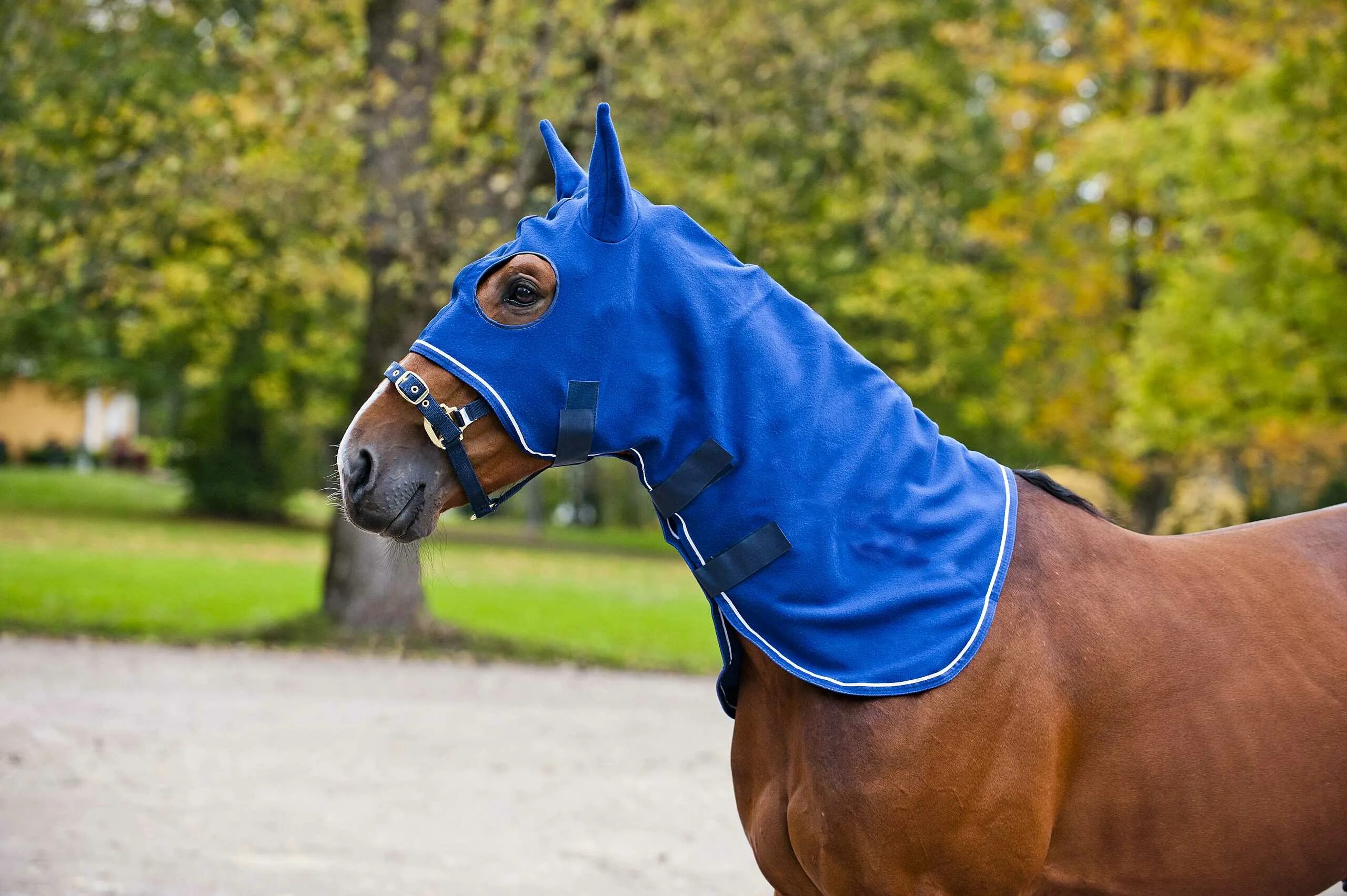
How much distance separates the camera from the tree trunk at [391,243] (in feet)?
42.1

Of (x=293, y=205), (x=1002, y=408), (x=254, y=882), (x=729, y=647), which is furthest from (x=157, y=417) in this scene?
(x=729, y=647)

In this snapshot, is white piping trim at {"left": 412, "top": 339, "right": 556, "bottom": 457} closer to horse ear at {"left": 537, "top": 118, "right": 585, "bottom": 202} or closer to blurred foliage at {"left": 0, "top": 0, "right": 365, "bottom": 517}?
horse ear at {"left": 537, "top": 118, "right": 585, "bottom": 202}

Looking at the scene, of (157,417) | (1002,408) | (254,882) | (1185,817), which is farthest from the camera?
(157,417)

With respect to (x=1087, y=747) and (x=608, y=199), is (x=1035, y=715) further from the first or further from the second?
(x=608, y=199)

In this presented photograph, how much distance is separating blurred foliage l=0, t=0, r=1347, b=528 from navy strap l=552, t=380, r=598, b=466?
9696 mm

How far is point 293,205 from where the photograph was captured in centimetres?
1326

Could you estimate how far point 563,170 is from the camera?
3.09m

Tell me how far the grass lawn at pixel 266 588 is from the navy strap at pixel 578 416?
4.59 meters

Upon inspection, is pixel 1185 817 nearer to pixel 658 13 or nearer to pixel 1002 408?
pixel 658 13

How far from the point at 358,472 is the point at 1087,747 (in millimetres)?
1609

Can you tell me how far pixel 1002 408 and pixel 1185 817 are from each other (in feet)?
72.4

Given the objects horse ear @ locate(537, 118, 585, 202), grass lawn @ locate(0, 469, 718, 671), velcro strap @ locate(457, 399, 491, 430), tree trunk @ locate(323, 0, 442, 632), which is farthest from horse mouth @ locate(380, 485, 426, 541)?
tree trunk @ locate(323, 0, 442, 632)

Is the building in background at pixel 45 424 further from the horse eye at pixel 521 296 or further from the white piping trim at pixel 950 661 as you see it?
the white piping trim at pixel 950 661

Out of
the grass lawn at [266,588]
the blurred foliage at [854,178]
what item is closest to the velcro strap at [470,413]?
the grass lawn at [266,588]
